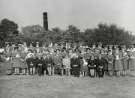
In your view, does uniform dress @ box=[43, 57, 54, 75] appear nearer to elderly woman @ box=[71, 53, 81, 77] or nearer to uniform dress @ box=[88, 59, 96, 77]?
elderly woman @ box=[71, 53, 81, 77]

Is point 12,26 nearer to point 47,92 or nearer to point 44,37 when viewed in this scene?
point 44,37

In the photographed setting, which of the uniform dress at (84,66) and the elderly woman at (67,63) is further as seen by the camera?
the elderly woman at (67,63)

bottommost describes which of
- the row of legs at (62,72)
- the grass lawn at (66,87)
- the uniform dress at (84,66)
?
the grass lawn at (66,87)

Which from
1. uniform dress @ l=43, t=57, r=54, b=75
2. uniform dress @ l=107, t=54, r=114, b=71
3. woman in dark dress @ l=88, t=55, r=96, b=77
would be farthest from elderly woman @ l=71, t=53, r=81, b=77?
uniform dress @ l=107, t=54, r=114, b=71

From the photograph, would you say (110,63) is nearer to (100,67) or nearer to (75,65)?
(100,67)

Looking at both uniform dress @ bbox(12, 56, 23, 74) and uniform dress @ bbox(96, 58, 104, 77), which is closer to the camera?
uniform dress @ bbox(96, 58, 104, 77)

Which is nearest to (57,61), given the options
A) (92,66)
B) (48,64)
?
(48,64)

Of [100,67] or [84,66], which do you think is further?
[84,66]

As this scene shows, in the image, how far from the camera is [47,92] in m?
8.74

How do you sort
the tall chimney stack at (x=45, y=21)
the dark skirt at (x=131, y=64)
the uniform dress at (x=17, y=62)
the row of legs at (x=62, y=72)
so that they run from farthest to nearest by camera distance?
the tall chimney stack at (x=45, y=21)
the dark skirt at (x=131, y=64)
the uniform dress at (x=17, y=62)
the row of legs at (x=62, y=72)

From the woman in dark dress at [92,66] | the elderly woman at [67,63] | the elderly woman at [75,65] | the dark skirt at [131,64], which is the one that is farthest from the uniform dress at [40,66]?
the dark skirt at [131,64]

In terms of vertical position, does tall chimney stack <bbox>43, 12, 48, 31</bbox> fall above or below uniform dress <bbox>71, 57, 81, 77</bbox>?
above

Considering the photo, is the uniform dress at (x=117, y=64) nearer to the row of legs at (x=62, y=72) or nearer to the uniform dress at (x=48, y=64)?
the row of legs at (x=62, y=72)

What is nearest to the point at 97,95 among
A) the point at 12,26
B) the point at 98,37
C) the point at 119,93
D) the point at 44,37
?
the point at 119,93
